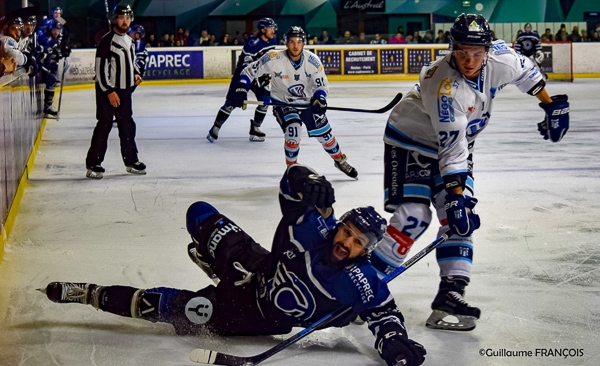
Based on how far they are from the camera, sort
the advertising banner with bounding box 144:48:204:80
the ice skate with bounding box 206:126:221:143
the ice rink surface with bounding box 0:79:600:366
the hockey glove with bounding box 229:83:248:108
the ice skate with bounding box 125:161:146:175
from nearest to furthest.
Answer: the ice rink surface with bounding box 0:79:600:366 < the ice skate with bounding box 125:161:146:175 < the hockey glove with bounding box 229:83:248:108 < the ice skate with bounding box 206:126:221:143 < the advertising banner with bounding box 144:48:204:80

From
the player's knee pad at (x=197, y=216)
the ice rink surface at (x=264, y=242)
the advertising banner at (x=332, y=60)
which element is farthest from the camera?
the advertising banner at (x=332, y=60)

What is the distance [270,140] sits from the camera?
9281 millimetres

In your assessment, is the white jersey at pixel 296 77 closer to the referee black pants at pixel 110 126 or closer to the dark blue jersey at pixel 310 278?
the referee black pants at pixel 110 126

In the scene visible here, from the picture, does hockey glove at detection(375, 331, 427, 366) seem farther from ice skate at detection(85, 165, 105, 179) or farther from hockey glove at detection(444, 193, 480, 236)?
ice skate at detection(85, 165, 105, 179)

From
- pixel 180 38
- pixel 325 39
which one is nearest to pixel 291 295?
pixel 180 38

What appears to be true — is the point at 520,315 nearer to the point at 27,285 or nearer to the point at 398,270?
the point at 398,270

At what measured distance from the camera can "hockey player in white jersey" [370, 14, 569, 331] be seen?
10.9 feet

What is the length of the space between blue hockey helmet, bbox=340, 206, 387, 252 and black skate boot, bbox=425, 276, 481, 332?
0.63 m

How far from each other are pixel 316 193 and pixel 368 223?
21 centimetres

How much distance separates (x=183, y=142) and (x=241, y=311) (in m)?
6.10

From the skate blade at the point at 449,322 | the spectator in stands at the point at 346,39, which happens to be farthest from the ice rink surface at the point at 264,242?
the spectator in stands at the point at 346,39

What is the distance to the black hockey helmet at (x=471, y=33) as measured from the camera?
3.28 meters

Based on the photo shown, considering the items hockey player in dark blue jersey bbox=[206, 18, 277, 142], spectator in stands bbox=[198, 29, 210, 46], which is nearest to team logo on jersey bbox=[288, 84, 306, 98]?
hockey player in dark blue jersey bbox=[206, 18, 277, 142]

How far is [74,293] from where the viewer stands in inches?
133
